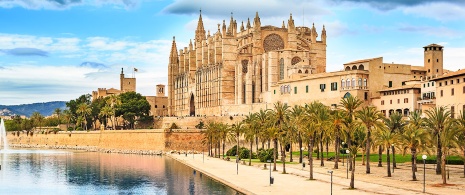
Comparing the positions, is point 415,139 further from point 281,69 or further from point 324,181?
point 281,69

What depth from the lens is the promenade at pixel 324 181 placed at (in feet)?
122

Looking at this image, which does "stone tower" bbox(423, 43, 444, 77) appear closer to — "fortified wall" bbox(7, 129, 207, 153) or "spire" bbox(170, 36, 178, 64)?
"fortified wall" bbox(7, 129, 207, 153)

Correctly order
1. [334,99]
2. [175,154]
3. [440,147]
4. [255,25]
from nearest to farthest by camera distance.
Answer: [440,147] < [334,99] < [175,154] < [255,25]

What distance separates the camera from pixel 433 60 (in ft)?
256

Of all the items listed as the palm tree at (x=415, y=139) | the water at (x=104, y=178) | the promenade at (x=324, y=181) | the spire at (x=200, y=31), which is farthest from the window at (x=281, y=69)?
the palm tree at (x=415, y=139)

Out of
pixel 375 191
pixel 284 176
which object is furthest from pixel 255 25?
pixel 375 191

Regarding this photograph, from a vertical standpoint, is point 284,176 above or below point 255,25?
below

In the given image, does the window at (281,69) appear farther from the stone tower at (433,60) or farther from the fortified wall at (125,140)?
the stone tower at (433,60)

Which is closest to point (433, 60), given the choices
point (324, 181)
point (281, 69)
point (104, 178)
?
point (281, 69)

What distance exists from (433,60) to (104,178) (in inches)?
1651

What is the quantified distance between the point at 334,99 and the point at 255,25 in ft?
86.3

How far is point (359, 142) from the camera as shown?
2133 inches

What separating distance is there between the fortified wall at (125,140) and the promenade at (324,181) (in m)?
29.8

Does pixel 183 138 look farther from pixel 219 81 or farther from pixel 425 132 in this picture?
pixel 425 132
